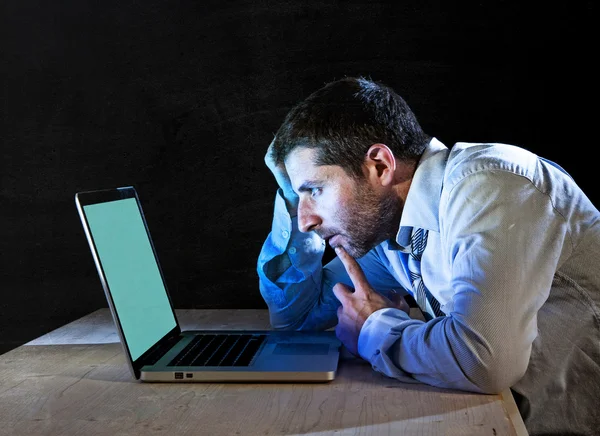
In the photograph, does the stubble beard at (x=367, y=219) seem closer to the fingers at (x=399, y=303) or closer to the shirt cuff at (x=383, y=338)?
the fingers at (x=399, y=303)

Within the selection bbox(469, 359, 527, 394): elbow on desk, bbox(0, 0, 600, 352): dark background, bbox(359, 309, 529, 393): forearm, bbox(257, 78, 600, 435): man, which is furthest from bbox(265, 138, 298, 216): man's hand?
bbox(469, 359, 527, 394): elbow on desk

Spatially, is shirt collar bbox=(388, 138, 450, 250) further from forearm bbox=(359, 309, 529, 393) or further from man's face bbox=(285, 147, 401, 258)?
forearm bbox=(359, 309, 529, 393)

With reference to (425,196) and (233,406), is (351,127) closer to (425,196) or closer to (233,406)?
(425,196)

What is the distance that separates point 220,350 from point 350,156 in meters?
0.48

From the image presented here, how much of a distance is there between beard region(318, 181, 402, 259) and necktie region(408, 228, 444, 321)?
0.08 metres

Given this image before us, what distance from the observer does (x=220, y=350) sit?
4.88ft

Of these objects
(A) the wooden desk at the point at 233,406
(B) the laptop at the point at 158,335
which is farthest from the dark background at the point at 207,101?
(A) the wooden desk at the point at 233,406

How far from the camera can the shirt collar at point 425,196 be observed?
4.96 feet

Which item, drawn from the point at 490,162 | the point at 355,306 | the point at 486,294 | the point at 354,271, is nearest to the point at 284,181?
the point at 354,271

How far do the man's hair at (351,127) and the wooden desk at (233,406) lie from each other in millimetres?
445

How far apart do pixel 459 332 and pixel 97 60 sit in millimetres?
1671

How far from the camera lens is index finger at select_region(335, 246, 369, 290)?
1569 mm

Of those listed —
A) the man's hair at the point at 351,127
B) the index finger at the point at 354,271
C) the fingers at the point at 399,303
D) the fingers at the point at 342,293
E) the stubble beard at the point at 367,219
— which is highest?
the man's hair at the point at 351,127

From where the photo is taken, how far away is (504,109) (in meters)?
2.32
